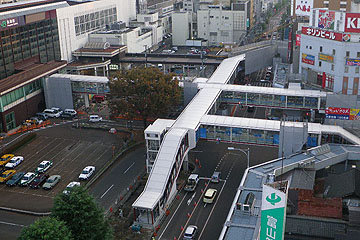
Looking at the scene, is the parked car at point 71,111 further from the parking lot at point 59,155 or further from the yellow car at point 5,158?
the yellow car at point 5,158

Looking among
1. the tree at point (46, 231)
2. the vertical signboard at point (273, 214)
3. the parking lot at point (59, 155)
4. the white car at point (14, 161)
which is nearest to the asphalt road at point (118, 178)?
the parking lot at point (59, 155)

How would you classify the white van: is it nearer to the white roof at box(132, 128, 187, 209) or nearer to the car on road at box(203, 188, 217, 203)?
the white roof at box(132, 128, 187, 209)

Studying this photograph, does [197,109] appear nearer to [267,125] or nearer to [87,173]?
[267,125]

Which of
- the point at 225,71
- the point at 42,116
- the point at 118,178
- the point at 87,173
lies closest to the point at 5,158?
the point at 87,173

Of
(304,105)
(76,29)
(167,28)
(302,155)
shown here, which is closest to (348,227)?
(302,155)

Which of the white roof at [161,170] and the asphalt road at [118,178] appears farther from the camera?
the asphalt road at [118,178]

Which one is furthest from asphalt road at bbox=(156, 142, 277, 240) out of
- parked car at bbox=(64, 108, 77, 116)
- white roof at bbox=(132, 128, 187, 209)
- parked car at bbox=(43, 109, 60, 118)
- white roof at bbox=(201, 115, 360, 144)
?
parked car at bbox=(43, 109, 60, 118)
